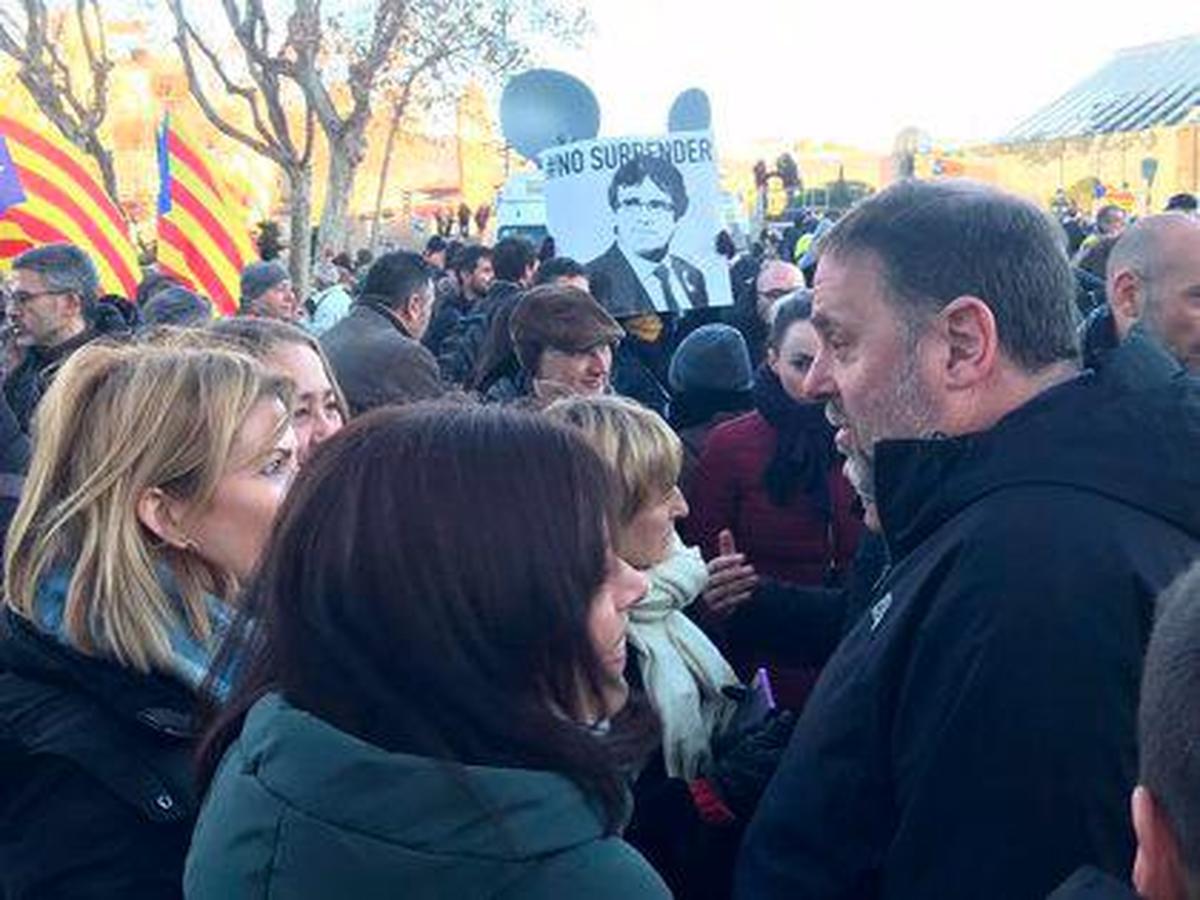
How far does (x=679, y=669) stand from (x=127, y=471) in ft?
3.51

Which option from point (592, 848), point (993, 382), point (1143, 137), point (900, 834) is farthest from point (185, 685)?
point (1143, 137)

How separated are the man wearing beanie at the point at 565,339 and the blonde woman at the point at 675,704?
62.7 inches

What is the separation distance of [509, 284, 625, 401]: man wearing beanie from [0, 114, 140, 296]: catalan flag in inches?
125

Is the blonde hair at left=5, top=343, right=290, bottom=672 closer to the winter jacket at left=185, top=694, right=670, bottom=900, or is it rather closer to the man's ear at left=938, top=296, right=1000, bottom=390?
the winter jacket at left=185, top=694, right=670, bottom=900

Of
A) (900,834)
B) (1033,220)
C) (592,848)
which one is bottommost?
(900,834)

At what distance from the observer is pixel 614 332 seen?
186 inches

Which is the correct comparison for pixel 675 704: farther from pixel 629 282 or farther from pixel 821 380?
pixel 629 282

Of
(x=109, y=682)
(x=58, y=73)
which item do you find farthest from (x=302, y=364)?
(x=58, y=73)

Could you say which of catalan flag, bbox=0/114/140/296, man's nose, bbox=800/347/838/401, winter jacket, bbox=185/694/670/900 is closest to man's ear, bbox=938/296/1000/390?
man's nose, bbox=800/347/838/401

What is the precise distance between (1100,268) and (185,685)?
19.1 feet

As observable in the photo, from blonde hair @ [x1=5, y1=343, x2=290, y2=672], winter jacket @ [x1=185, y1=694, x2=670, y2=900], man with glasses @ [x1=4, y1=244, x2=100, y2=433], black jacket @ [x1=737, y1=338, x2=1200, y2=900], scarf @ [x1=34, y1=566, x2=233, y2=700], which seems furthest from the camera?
man with glasses @ [x1=4, y1=244, x2=100, y2=433]

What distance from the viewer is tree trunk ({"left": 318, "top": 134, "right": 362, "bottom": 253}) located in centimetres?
2003

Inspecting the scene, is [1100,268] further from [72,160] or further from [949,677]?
[949,677]

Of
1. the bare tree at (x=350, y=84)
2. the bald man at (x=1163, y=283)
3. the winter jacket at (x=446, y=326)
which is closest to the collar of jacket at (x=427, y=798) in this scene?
the bald man at (x=1163, y=283)
